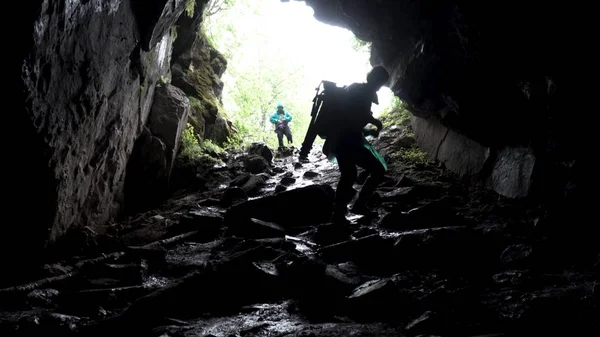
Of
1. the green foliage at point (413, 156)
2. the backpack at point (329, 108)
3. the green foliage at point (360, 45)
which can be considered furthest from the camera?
the green foliage at point (360, 45)

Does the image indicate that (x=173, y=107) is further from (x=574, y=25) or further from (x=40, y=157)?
(x=574, y=25)

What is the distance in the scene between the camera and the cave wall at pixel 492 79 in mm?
5469

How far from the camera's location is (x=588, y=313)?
300 centimetres

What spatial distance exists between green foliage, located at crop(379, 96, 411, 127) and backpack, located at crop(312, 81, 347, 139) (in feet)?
26.2

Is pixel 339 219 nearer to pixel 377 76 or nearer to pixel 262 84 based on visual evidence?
pixel 377 76

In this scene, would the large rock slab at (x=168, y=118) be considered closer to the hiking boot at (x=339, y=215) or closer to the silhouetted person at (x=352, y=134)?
the silhouetted person at (x=352, y=134)

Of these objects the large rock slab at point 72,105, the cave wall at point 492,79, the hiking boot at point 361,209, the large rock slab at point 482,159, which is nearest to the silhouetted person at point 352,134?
the hiking boot at point 361,209

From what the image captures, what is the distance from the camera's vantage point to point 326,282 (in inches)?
173

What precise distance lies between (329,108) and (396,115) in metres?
9.22

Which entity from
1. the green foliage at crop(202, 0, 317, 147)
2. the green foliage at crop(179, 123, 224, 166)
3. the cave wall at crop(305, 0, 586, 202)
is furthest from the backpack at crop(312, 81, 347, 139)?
the green foliage at crop(202, 0, 317, 147)

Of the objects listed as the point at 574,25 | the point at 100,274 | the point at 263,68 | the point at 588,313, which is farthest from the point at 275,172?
the point at 263,68

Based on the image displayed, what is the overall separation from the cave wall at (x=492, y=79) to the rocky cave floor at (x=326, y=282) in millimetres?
998

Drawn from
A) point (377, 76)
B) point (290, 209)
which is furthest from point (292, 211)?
point (377, 76)

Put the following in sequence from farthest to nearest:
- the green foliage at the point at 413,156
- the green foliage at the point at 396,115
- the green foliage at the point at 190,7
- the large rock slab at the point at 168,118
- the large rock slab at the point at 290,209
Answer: the green foliage at the point at 396,115 → the green foliage at the point at 190,7 → the green foliage at the point at 413,156 → the large rock slab at the point at 168,118 → the large rock slab at the point at 290,209
